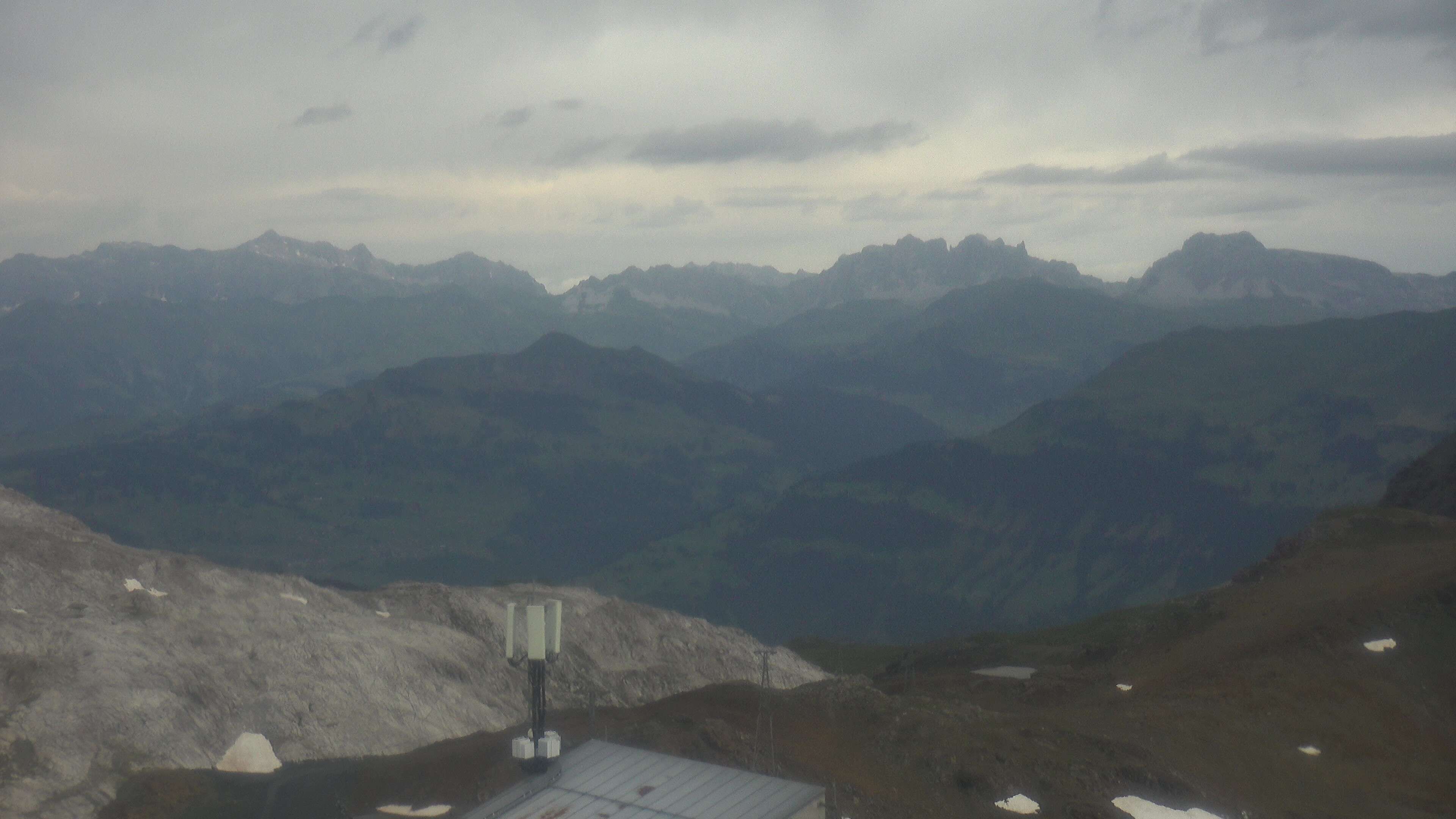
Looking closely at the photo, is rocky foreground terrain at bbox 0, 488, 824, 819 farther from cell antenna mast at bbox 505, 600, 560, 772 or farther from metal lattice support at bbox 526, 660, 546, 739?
cell antenna mast at bbox 505, 600, 560, 772

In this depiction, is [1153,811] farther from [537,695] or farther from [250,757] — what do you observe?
[250,757]

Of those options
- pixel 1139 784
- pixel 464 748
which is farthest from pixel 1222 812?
pixel 464 748

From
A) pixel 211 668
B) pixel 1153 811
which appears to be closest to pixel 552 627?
pixel 1153 811

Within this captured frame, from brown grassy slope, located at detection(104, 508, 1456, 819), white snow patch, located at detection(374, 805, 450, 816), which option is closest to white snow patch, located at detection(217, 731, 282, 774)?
brown grassy slope, located at detection(104, 508, 1456, 819)

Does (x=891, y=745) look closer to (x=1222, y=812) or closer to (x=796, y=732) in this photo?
(x=796, y=732)

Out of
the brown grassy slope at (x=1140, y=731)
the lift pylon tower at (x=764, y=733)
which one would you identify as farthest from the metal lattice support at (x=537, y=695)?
the lift pylon tower at (x=764, y=733)
